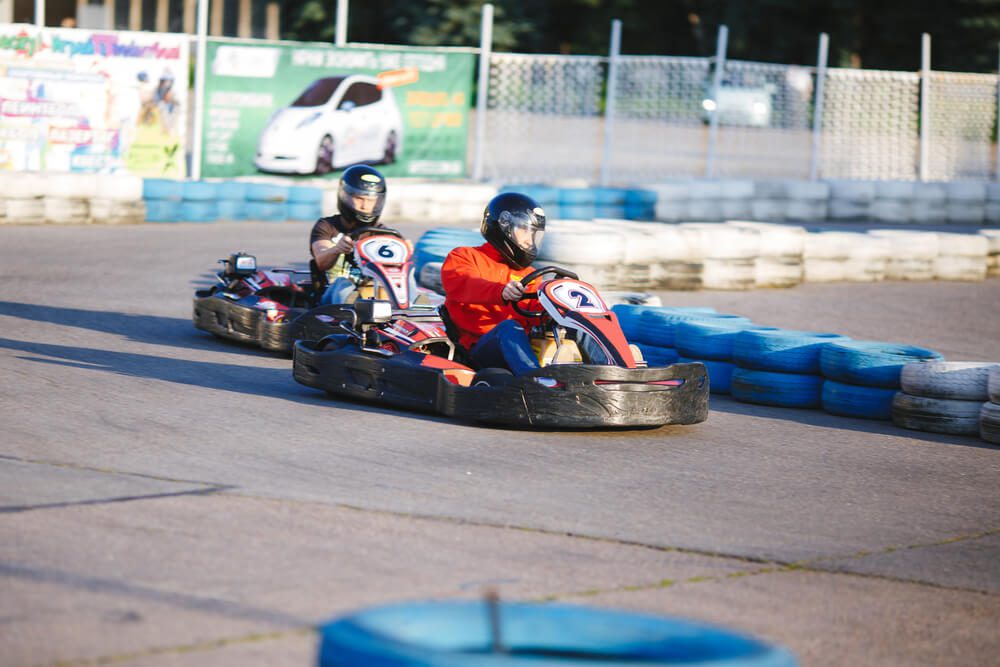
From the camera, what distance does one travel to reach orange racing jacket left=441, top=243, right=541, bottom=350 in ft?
21.4

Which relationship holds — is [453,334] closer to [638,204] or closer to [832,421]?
[832,421]

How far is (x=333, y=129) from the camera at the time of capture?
55.1 feet

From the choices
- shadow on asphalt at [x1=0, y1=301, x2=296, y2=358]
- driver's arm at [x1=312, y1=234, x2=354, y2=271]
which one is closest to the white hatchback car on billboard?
shadow on asphalt at [x1=0, y1=301, x2=296, y2=358]

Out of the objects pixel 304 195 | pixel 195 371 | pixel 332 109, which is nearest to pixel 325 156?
pixel 332 109

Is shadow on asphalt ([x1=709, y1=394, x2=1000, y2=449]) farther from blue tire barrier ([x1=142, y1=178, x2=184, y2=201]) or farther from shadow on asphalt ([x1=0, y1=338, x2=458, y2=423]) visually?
blue tire barrier ([x1=142, y1=178, x2=184, y2=201])

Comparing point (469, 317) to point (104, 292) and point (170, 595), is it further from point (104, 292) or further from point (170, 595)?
point (104, 292)

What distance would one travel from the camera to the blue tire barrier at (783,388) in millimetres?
7398

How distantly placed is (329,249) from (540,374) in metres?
2.57

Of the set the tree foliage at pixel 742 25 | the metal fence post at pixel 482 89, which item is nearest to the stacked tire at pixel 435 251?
the metal fence post at pixel 482 89

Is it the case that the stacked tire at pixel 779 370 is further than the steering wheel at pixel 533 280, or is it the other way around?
the stacked tire at pixel 779 370

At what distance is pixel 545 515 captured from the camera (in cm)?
463

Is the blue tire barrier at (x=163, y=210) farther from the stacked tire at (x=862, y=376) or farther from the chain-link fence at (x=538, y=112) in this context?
the stacked tire at (x=862, y=376)

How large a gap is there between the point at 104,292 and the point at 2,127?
5125 mm

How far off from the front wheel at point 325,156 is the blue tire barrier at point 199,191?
6.42 ft
